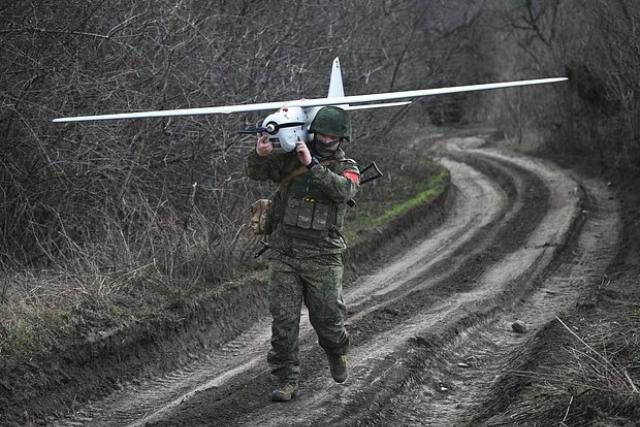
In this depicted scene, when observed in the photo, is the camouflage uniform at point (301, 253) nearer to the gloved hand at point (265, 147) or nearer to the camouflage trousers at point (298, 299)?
the camouflage trousers at point (298, 299)

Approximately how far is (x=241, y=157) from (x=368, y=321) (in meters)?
4.34

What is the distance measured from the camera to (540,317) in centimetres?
1103

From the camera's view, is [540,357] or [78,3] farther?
[78,3]

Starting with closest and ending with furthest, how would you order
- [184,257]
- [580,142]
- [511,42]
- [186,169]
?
1. [184,257]
2. [186,169]
3. [580,142]
4. [511,42]

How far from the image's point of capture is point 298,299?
23.7ft

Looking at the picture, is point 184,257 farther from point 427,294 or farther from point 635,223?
point 635,223

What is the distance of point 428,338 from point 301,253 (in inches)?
108

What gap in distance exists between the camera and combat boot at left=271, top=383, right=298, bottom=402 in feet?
24.0

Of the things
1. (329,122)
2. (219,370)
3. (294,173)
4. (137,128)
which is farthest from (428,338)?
(137,128)

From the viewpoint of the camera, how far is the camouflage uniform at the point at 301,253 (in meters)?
7.12

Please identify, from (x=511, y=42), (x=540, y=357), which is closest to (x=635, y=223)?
(x=540, y=357)

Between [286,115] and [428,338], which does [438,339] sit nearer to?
[428,338]

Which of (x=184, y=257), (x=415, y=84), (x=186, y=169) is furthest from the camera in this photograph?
(x=415, y=84)

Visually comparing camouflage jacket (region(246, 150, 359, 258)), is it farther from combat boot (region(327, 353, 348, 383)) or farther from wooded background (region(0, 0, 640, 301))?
wooded background (region(0, 0, 640, 301))
